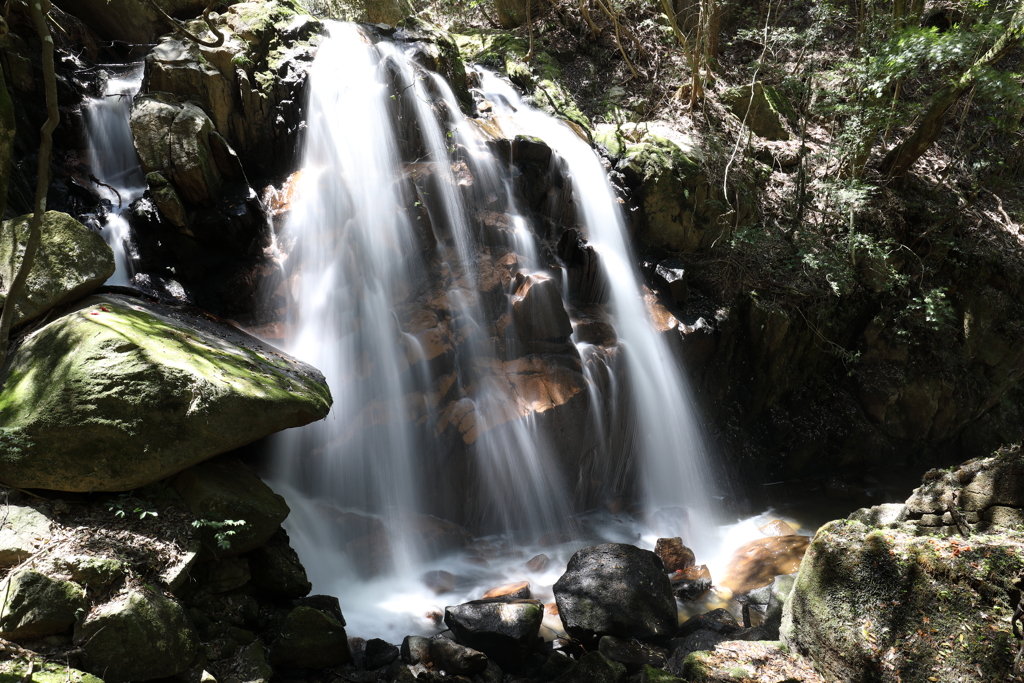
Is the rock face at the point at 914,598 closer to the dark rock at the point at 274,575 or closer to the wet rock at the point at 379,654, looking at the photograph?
the wet rock at the point at 379,654

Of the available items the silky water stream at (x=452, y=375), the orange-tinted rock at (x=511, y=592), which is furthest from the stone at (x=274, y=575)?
the orange-tinted rock at (x=511, y=592)

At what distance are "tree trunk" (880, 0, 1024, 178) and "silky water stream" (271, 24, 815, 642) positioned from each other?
17.7 ft

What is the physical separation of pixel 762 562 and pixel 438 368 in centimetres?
443

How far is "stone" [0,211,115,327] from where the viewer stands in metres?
4.41

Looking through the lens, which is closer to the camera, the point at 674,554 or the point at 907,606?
the point at 907,606

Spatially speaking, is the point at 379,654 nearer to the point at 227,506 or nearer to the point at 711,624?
the point at 227,506

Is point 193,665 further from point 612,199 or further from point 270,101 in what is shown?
point 612,199

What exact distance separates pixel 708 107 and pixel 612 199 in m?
4.00

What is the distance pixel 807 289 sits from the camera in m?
8.97

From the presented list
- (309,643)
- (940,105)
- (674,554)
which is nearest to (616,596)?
(674,554)

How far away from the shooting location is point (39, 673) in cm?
279

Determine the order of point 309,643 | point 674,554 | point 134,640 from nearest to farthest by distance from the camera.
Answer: point 134,640 < point 309,643 < point 674,554

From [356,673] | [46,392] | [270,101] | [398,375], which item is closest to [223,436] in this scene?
[46,392]

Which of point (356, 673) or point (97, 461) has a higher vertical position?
point (97, 461)
